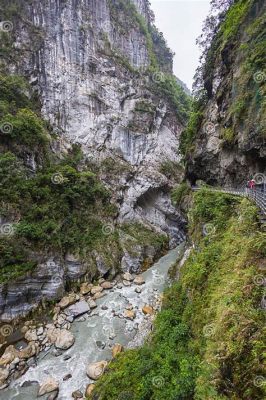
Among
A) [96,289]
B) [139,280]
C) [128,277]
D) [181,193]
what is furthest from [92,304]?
[181,193]

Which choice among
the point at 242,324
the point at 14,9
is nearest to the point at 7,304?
the point at 242,324

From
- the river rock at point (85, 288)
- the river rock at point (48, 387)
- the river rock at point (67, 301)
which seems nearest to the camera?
the river rock at point (48, 387)

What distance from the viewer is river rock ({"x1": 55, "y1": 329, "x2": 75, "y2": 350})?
427 inches

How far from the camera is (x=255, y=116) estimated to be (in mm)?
9586

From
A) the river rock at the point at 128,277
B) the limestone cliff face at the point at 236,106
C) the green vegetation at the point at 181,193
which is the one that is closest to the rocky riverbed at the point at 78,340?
the river rock at the point at 128,277

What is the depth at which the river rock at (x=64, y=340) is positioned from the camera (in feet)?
35.6

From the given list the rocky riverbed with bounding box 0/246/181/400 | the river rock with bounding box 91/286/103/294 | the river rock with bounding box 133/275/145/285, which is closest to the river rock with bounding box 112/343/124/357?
the rocky riverbed with bounding box 0/246/181/400

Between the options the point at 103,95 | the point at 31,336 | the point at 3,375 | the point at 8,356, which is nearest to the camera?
the point at 3,375

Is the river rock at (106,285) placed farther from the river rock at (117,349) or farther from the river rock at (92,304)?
the river rock at (117,349)

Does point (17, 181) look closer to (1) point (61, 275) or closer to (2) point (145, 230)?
(1) point (61, 275)

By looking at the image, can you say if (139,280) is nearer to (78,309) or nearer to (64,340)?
(78,309)

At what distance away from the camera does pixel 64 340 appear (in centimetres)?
1103

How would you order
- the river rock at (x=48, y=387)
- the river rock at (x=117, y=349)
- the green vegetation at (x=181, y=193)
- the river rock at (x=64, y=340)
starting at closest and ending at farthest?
the river rock at (x=48, y=387)
the river rock at (x=117, y=349)
the river rock at (x=64, y=340)
the green vegetation at (x=181, y=193)

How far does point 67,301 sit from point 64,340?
9.74 ft
